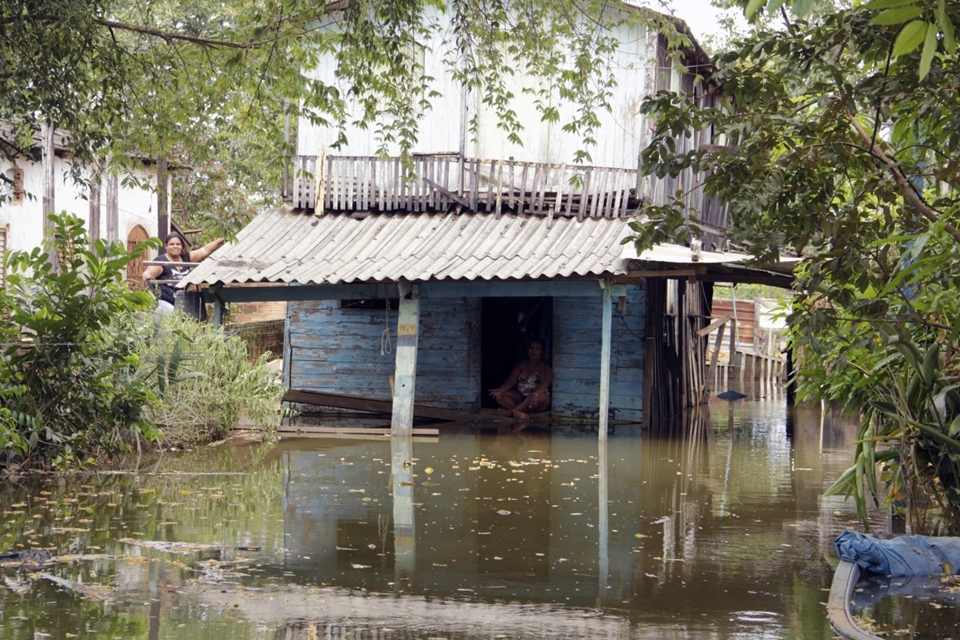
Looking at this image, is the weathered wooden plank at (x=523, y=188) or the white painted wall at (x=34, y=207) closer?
the weathered wooden plank at (x=523, y=188)

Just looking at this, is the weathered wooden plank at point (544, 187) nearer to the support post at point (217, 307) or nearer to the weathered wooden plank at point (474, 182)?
the weathered wooden plank at point (474, 182)

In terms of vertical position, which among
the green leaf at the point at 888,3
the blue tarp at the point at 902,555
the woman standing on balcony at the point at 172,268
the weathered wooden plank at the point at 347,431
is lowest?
the weathered wooden plank at the point at 347,431

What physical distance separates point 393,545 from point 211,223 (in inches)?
104

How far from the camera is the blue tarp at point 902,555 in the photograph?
6648mm

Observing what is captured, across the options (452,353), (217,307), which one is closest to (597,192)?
(452,353)

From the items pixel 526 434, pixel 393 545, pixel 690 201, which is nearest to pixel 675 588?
pixel 393 545

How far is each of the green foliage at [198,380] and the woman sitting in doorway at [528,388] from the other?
400 cm

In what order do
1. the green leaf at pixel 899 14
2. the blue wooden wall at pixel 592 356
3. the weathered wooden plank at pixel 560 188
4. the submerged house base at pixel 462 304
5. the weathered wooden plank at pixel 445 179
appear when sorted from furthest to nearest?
the blue wooden wall at pixel 592 356
the weathered wooden plank at pixel 445 179
the weathered wooden plank at pixel 560 188
the submerged house base at pixel 462 304
the green leaf at pixel 899 14

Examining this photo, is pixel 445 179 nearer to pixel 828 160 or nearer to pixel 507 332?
pixel 507 332

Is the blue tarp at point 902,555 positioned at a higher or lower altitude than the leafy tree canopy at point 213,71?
lower

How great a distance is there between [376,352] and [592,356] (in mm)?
3269

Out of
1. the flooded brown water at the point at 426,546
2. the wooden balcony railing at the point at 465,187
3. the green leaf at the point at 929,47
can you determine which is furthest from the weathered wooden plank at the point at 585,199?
the green leaf at the point at 929,47

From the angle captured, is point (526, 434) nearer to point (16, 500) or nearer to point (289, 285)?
point (289, 285)

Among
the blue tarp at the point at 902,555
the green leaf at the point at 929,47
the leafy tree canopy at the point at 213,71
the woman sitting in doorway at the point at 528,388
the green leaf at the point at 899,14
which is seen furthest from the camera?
the woman sitting in doorway at the point at 528,388
